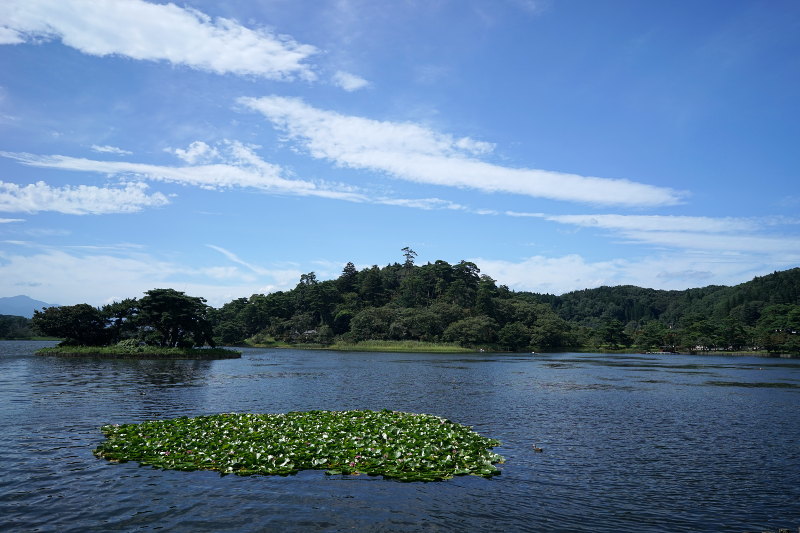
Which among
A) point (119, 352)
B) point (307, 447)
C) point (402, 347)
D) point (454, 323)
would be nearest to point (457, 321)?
point (454, 323)

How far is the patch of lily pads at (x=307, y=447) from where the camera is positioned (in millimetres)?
18406

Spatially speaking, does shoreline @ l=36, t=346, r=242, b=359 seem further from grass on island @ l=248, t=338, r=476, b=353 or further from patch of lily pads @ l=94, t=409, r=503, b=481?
grass on island @ l=248, t=338, r=476, b=353

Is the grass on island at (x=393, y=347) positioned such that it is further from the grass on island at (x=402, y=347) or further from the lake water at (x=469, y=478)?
the lake water at (x=469, y=478)

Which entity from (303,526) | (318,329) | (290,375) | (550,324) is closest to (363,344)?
(318,329)

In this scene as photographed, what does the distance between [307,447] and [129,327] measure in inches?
3135

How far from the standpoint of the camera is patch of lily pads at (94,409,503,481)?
18.4m

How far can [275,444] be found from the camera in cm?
2061

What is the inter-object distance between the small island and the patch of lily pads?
209ft

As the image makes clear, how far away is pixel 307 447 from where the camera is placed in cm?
2027

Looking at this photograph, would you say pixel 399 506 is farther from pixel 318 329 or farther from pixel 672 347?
pixel 672 347

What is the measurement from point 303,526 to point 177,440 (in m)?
10.1

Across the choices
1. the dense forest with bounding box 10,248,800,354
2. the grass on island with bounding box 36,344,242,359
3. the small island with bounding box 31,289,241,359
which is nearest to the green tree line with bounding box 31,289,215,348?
the small island with bounding box 31,289,241,359

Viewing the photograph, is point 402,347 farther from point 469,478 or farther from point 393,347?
point 469,478

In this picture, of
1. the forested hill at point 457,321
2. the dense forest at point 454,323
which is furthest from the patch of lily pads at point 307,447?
the forested hill at point 457,321
